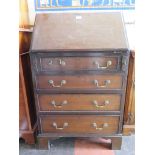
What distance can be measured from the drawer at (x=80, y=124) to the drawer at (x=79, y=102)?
0.07m

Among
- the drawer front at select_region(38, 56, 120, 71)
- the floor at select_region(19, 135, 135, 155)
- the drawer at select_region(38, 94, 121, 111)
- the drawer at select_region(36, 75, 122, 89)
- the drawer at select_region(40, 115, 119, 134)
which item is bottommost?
the floor at select_region(19, 135, 135, 155)

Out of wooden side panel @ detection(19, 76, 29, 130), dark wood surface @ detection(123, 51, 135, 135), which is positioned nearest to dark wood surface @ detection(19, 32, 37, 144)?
wooden side panel @ detection(19, 76, 29, 130)

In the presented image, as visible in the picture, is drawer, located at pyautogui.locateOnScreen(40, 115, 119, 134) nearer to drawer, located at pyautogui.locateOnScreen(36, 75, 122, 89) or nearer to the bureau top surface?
drawer, located at pyautogui.locateOnScreen(36, 75, 122, 89)

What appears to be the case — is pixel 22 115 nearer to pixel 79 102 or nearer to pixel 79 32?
pixel 79 102

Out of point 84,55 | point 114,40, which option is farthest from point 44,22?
point 114,40

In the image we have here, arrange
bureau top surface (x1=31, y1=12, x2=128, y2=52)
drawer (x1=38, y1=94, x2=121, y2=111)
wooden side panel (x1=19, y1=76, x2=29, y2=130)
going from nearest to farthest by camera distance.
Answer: bureau top surface (x1=31, y1=12, x2=128, y2=52), drawer (x1=38, y1=94, x2=121, y2=111), wooden side panel (x1=19, y1=76, x2=29, y2=130)

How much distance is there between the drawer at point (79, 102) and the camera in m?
1.58

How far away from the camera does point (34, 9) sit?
188cm

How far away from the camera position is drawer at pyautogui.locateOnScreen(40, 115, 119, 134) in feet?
5.41

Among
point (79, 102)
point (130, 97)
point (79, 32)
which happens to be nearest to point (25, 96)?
point (79, 102)

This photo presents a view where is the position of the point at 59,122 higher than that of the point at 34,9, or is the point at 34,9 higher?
the point at 34,9

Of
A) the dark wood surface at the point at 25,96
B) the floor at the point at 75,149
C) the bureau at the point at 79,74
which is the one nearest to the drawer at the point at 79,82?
the bureau at the point at 79,74
